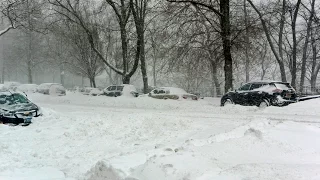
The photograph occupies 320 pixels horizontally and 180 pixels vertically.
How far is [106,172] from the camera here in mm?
5602

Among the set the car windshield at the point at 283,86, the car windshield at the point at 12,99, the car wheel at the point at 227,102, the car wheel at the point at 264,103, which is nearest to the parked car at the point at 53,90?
the car windshield at the point at 12,99

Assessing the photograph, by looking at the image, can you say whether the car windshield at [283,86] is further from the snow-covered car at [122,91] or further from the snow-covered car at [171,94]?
the snow-covered car at [122,91]

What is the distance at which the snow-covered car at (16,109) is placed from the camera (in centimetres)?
1230

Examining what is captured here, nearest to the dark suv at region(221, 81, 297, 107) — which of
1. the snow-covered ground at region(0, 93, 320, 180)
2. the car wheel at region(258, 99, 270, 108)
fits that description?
the car wheel at region(258, 99, 270, 108)

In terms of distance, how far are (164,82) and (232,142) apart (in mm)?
53484

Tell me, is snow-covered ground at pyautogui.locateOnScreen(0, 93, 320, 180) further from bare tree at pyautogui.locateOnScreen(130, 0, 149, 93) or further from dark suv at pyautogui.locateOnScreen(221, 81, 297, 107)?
bare tree at pyautogui.locateOnScreen(130, 0, 149, 93)

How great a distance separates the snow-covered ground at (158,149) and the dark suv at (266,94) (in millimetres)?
1930

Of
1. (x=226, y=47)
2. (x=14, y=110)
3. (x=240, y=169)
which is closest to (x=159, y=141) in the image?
(x=240, y=169)

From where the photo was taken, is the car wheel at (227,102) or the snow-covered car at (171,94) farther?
the snow-covered car at (171,94)

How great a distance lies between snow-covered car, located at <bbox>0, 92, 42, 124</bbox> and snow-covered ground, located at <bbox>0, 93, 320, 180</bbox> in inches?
18.9

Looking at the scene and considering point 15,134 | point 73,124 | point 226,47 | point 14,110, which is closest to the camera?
point 15,134

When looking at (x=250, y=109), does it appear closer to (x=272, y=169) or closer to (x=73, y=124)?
(x=73, y=124)

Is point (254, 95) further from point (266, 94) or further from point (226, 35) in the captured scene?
point (226, 35)

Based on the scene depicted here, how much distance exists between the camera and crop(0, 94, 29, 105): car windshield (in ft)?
45.2
